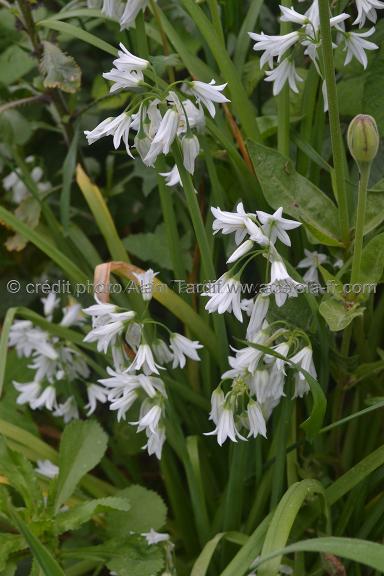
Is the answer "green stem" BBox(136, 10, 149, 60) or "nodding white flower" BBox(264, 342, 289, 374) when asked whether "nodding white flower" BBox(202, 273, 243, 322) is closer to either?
"nodding white flower" BBox(264, 342, 289, 374)

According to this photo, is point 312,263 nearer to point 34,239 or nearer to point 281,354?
point 281,354

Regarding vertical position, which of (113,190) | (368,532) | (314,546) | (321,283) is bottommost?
(368,532)

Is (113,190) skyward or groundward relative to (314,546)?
skyward

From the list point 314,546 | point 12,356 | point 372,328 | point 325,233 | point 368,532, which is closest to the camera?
point 314,546

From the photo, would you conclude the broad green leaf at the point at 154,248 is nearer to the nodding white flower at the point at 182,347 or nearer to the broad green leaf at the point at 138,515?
the nodding white flower at the point at 182,347

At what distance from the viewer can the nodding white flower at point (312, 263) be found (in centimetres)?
146

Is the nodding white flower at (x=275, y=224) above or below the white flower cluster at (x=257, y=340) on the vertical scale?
above

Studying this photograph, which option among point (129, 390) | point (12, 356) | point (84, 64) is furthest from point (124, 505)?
point (84, 64)

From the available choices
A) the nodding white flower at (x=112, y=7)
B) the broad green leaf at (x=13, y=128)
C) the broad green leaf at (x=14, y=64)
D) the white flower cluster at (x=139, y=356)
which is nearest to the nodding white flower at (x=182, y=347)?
the white flower cluster at (x=139, y=356)

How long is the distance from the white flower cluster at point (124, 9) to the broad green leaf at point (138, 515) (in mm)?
→ 871

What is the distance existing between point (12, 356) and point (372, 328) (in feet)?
2.98

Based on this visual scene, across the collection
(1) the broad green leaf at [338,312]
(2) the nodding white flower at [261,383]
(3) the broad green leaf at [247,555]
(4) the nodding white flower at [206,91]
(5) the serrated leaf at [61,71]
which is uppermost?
(5) the serrated leaf at [61,71]

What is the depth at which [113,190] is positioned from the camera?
205 cm

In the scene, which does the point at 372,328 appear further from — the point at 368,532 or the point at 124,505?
the point at 124,505
